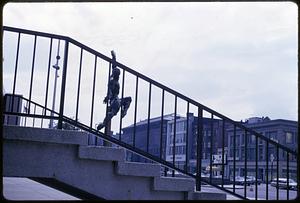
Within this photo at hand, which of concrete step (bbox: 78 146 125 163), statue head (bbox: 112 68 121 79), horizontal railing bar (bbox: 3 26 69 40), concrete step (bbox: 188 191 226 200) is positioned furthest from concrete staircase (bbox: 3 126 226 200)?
horizontal railing bar (bbox: 3 26 69 40)

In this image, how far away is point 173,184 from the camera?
178 inches

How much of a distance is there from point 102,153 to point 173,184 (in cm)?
90

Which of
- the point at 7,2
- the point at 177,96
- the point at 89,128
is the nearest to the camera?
the point at 7,2

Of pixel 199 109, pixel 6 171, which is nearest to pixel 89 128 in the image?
pixel 6 171

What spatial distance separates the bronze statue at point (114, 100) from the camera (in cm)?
477

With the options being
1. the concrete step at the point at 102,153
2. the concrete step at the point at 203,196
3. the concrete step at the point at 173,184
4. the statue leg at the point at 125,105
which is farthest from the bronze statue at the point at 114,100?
the concrete step at the point at 203,196

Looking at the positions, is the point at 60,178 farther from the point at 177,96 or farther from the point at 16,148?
the point at 177,96

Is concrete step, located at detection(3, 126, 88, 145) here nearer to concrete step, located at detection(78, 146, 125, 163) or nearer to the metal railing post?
concrete step, located at detection(78, 146, 125, 163)

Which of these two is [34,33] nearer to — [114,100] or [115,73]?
[115,73]

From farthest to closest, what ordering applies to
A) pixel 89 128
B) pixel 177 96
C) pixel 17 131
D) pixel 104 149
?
pixel 177 96
pixel 89 128
pixel 104 149
pixel 17 131

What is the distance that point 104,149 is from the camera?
13.6 ft

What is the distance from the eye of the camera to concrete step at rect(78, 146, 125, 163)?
4.07m

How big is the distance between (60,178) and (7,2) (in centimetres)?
166

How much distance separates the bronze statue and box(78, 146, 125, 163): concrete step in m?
0.63
